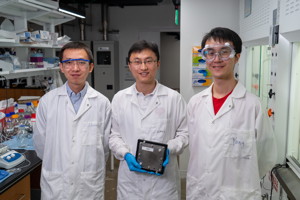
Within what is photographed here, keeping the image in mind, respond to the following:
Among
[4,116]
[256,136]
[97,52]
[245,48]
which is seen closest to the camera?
[256,136]

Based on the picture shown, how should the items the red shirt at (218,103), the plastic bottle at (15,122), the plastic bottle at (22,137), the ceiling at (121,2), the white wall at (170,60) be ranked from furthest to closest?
the white wall at (170,60)
the ceiling at (121,2)
the plastic bottle at (15,122)
the plastic bottle at (22,137)
the red shirt at (218,103)

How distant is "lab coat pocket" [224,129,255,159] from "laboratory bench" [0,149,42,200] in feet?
4.19

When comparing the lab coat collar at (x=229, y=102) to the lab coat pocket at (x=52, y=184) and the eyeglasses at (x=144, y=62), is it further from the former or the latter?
the lab coat pocket at (x=52, y=184)

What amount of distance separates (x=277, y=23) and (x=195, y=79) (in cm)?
154

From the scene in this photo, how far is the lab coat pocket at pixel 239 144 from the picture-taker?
60.0 inches

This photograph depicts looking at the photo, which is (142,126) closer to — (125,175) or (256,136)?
(125,175)

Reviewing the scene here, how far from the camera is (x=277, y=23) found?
2.06 metres

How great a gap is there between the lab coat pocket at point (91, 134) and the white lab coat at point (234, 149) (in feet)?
2.10

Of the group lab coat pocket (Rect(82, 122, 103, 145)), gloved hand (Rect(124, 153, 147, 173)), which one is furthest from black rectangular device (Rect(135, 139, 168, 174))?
lab coat pocket (Rect(82, 122, 103, 145))

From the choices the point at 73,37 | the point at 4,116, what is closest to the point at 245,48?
the point at 4,116

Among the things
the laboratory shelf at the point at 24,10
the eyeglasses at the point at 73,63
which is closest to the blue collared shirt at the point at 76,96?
the eyeglasses at the point at 73,63

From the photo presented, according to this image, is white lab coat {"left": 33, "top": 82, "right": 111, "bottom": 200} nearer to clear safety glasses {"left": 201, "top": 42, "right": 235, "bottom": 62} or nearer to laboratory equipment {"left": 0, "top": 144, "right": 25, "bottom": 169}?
laboratory equipment {"left": 0, "top": 144, "right": 25, "bottom": 169}

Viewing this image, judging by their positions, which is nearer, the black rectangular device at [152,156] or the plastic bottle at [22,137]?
the black rectangular device at [152,156]

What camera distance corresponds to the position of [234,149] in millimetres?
1534
